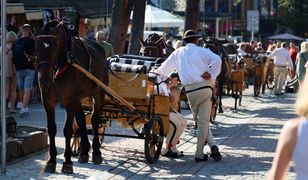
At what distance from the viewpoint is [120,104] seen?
11.8 meters

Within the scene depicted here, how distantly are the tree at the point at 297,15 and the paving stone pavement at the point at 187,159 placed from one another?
54.3 meters

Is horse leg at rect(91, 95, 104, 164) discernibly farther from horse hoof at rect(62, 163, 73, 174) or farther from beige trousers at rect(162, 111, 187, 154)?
beige trousers at rect(162, 111, 187, 154)

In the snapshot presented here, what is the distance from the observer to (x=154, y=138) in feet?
38.2

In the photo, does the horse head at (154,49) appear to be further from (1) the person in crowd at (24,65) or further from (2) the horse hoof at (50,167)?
(2) the horse hoof at (50,167)

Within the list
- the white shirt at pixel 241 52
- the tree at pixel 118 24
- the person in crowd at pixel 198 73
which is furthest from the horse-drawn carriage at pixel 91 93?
the white shirt at pixel 241 52

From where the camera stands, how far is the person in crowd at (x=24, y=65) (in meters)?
17.9

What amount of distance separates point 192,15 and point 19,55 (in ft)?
27.2

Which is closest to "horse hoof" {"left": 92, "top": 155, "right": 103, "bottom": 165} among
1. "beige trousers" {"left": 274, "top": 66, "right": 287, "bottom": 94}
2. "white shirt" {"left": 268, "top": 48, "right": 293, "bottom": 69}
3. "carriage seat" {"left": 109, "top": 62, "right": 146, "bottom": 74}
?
"carriage seat" {"left": 109, "top": 62, "right": 146, "bottom": 74}

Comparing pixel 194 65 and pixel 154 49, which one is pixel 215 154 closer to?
pixel 194 65

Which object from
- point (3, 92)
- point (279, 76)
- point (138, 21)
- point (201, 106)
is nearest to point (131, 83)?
point (201, 106)

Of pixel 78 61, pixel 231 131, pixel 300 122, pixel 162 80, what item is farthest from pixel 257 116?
pixel 300 122

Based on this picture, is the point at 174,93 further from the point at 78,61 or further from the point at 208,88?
the point at 78,61

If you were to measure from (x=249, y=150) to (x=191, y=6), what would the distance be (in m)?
12.1

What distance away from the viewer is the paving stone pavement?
1056 centimetres
